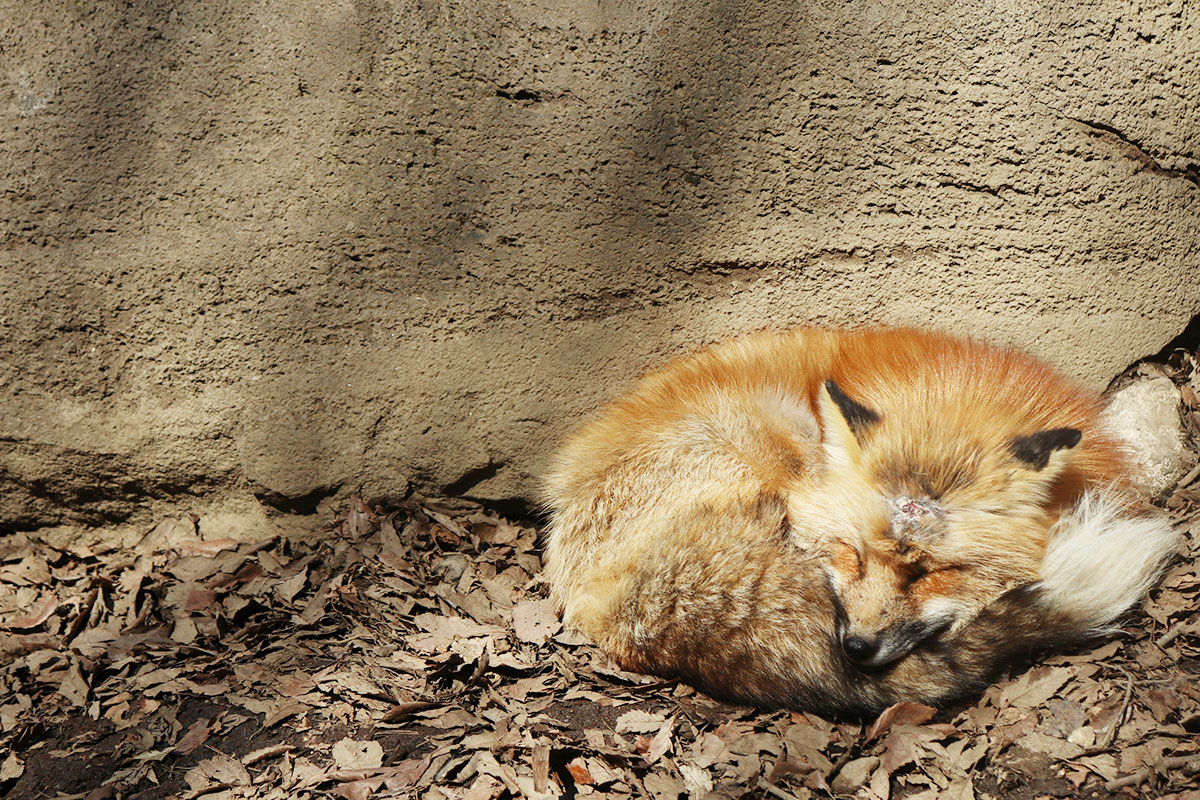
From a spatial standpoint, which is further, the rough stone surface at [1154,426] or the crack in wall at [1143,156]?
the rough stone surface at [1154,426]

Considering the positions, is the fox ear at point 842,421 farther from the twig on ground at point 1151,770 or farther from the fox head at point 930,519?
the twig on ground at point 1151,770

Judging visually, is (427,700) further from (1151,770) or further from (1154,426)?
(1154,426)

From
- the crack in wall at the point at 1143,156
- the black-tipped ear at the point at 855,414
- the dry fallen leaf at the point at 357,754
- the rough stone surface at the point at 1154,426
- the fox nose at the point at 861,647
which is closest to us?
the fox nose at the point at 861,647

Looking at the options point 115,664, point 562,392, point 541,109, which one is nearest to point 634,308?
point 562,392

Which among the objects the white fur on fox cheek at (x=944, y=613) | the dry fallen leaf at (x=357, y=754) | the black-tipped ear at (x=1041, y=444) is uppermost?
the black-tipped ear at (x=1041, y=444)

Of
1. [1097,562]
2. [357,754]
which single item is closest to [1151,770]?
[1097,562]

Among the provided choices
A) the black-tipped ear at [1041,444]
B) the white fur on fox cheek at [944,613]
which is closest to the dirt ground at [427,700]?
the white fur on fox cheek at [944,613]

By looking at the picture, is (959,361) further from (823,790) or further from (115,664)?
(115,664)

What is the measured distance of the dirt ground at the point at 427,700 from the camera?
235 centimetres

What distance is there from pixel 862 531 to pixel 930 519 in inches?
7.2

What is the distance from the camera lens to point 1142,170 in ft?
9.73

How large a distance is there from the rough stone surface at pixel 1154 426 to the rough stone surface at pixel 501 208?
0.14m

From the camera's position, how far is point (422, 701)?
2.68 metres

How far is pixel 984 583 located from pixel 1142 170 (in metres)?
1.59
